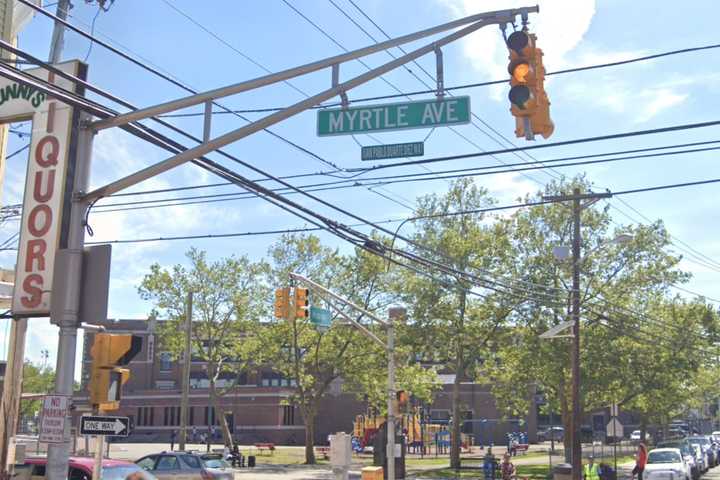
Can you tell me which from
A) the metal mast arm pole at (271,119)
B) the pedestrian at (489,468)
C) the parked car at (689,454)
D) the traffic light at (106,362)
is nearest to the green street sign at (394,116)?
the metal mast arm pole at (271,119)

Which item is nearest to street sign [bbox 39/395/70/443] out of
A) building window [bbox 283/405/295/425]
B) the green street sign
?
the green street sign

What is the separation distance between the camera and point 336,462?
22.0 metres

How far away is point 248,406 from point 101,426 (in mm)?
69882

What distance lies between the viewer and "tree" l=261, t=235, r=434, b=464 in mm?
46875

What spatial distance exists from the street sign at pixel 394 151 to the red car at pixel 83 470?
254 inches

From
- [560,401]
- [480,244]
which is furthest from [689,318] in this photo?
[480,244]

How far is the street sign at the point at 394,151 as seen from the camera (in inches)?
411

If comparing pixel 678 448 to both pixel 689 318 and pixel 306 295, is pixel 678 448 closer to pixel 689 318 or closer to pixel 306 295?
pixel 689 318

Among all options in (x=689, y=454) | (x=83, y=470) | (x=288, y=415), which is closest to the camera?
(x=83, y=470)

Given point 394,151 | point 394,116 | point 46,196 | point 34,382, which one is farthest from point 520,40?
point 34,382

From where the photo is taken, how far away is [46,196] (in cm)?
1341

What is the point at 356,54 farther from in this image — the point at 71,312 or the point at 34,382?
the point at 34,382

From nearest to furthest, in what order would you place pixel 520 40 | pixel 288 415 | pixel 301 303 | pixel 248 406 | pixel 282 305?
1. pixel 520 40
2. pixel 282 305
3. pixel 301 303
4. pixel 248 406
5. pixel 288 415

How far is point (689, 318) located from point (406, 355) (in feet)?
51.4
